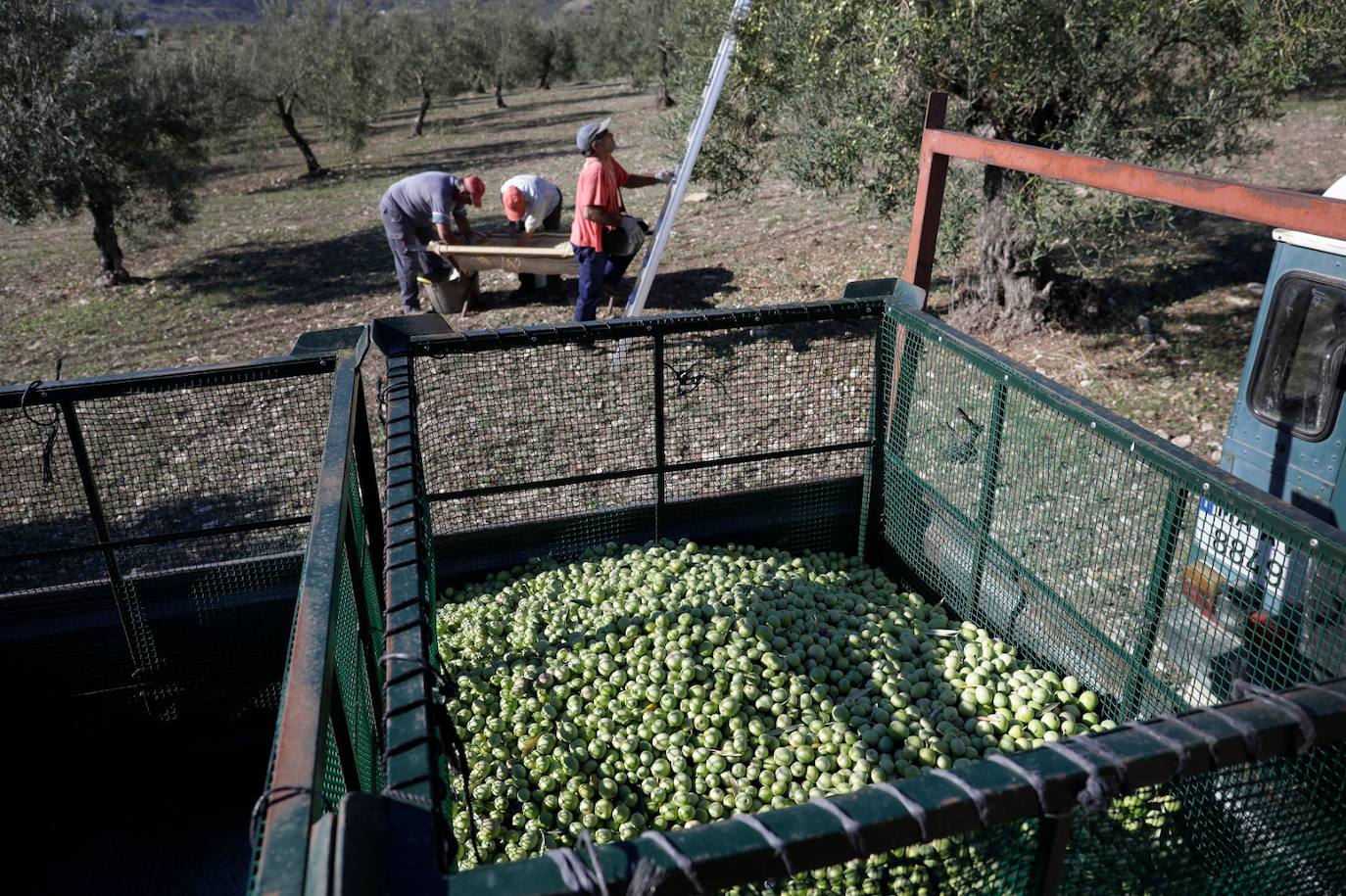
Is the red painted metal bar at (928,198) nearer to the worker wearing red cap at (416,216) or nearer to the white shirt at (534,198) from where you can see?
the worker wearing red cap at (416,216)

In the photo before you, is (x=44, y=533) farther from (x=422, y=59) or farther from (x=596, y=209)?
(x=422, y=59)

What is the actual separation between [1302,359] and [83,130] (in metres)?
14.3

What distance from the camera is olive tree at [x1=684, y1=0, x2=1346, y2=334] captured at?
7.29 m

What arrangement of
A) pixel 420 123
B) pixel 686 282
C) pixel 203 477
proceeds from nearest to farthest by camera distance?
pixel 203 477
pixel 686 282
pixel 420 123

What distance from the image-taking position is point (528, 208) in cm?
1236

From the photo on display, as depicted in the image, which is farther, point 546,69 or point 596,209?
point 546,69

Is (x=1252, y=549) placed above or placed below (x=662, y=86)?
above

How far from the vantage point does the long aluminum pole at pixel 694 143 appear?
369 inches

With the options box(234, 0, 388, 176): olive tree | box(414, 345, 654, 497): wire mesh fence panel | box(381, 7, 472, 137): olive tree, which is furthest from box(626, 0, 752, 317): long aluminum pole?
box(381, 7, 472, 137): olive tree

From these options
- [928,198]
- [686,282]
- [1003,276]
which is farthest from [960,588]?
[686,282]

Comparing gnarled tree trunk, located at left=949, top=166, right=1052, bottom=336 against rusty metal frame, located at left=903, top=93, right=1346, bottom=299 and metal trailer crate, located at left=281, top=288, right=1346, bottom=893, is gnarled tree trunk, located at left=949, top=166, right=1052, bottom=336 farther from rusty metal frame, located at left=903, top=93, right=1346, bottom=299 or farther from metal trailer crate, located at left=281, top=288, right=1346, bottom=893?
rusty metal frame, located at left=903, top=93, right=1346, bottom=299

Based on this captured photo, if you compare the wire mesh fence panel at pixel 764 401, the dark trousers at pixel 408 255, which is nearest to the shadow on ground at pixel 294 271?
the dark trousers at pixel 408 255

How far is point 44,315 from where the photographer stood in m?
12.4

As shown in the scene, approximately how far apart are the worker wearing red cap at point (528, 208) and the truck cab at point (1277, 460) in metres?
8.71
